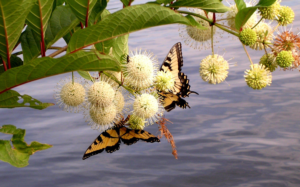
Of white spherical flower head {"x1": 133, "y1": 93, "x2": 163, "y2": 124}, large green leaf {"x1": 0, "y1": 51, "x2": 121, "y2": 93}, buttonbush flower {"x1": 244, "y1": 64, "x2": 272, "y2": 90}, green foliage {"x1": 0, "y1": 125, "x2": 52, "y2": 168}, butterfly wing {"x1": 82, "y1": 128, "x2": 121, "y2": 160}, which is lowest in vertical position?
butterfly wing {"x1": 82, "y1": 128, "x2": 121, "y2": 160}

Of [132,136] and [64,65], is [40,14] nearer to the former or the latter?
[64,65]

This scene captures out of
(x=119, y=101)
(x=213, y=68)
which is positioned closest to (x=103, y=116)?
(x=119, y=101)

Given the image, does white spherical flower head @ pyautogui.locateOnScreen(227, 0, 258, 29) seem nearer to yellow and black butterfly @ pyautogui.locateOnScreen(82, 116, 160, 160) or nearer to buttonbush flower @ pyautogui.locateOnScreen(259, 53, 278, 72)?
buttonbush flower @ pyautogui.locateOnScreen(259, 53, 278, 72)

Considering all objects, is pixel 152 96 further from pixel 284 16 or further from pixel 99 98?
pixel 284 16

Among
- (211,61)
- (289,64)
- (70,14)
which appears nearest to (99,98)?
(70,14)

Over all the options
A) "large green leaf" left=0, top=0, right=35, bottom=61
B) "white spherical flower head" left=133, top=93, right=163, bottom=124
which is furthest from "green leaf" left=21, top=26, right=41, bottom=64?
"white spherical flower head" left=133, top=93, right=163, bottom=124
